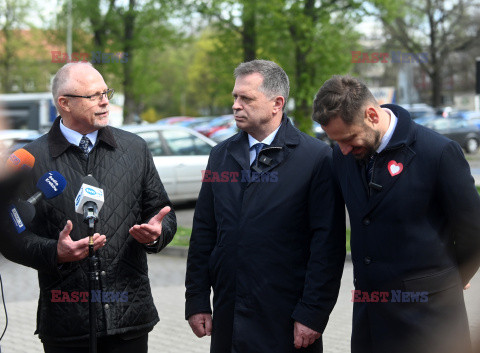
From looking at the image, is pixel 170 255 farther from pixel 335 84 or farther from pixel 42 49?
pixel 42 49

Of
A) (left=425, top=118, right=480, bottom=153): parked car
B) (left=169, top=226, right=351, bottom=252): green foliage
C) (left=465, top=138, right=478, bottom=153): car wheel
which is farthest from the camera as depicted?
(left=465, top=138, right=478, bottom=153): car wheel

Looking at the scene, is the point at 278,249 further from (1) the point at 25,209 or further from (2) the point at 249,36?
(2) the point at 249,36

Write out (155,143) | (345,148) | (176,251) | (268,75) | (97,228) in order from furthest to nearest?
(155,143) < (176,251) < (268,75) < (97,228) < (345,148)

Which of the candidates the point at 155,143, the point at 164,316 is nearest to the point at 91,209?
the point at 164,316

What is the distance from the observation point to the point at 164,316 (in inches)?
316

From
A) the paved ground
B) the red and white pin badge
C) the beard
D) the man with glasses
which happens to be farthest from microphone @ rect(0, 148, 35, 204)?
the paved ground

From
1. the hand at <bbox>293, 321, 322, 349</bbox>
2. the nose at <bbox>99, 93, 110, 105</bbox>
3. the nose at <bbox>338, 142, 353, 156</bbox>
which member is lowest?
the hand at <bbox>293, 321, 322, 349</bbox>

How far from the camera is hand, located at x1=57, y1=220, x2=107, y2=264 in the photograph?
11.3ft

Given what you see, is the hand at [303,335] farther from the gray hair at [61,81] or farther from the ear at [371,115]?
the gray hair at [61,81]

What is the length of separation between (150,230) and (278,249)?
0.64 metres

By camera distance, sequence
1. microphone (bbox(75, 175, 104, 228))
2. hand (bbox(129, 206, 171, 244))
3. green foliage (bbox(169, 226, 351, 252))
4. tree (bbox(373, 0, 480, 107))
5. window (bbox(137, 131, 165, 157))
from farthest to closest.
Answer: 1. tree (bbox(373, 0, 480, 107))
2. window (bbox(137, 131, 165, 157))
3. green foliage (bbox(169, 226, 351, 252))
4. hand (bbox(129, 206, 171, 244))
5. microphone (bbox(75, 175, 104, 228))

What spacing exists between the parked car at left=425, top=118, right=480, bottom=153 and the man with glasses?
29.7 metres

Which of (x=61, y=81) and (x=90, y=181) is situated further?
(x=61, y=81)

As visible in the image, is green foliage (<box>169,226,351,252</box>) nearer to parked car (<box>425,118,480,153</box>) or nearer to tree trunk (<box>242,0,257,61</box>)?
tree trunk (<box>242,0,257,61</box>)
